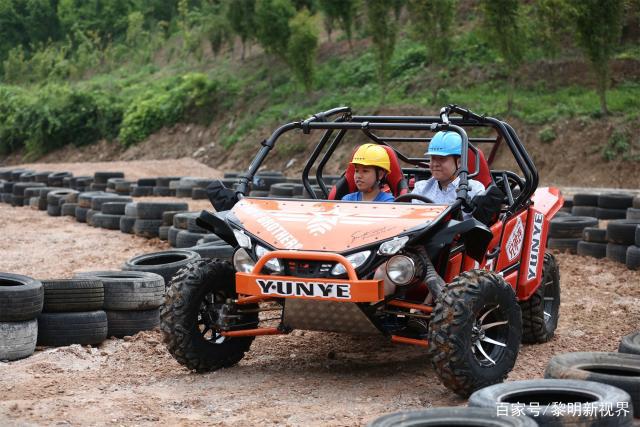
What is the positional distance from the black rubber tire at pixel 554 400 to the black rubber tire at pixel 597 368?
315 millimetres

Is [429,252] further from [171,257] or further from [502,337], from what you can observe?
[171,257]

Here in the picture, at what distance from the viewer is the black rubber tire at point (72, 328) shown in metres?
7.81

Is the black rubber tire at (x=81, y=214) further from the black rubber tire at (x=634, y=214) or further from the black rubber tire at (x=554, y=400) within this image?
the black rubber tire at (x=554, y=400)

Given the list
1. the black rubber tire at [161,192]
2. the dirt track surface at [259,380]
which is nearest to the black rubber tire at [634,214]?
the dirt track surface at [259,380]

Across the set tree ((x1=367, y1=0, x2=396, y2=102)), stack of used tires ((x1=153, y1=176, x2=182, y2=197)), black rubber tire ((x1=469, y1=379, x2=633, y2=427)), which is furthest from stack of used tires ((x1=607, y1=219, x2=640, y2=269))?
tree ((x1=367, y1=0, x2=396, y2=102))

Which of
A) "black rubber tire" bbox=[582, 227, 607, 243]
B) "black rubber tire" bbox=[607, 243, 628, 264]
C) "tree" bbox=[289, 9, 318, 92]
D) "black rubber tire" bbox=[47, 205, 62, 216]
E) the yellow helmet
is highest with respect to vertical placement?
"tree" bbox=[289, 9, 318, 92]

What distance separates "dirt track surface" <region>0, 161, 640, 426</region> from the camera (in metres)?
5.88

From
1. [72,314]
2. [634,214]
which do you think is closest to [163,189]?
[634,214]

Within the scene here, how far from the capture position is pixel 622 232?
13047 millimetres

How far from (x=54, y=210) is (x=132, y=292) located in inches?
531

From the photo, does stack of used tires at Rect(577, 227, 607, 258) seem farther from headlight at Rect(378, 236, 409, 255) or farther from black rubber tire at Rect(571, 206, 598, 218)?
headlight at Rect(378, 236, 409, 255)

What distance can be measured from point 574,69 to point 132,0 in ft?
139

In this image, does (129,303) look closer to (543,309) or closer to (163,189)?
(543,309)

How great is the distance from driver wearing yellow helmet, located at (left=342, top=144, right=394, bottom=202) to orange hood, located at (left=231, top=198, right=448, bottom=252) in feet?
1.57
